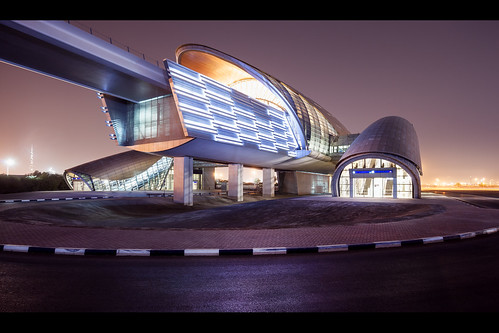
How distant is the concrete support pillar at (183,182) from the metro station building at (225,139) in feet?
0.35

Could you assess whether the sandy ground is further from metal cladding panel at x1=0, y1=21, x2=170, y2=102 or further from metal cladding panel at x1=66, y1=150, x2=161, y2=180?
metal cladding panel at x1=66, y1=150, x2=161, y2=180

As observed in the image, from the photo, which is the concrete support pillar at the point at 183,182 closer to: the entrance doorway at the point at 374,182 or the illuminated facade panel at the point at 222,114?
the illuminated facade panel at the point at 222,114

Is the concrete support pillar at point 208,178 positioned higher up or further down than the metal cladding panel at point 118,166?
further down

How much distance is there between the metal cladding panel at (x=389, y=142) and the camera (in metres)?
32.1

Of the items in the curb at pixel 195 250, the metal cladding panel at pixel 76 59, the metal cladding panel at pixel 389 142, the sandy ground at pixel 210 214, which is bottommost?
the sandy ground at pixel 210 214

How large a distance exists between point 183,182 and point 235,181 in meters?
11.1

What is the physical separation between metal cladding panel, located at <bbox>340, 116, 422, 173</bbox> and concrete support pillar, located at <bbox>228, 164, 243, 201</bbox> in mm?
14260

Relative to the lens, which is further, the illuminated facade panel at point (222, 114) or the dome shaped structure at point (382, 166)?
the dome shaped structure at point (382, 166)

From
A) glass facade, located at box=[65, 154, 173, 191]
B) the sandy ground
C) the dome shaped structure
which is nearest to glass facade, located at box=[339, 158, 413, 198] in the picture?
the dome shaped structure

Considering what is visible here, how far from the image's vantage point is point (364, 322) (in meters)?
3.89

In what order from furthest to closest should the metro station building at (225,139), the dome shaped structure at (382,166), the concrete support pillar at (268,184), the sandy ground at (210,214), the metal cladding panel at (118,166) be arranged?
the concrete support pillar at (268,184) → the metal cladding panel at (118,166) → the dome shaped structure at (382,166) → the metro station building at (225,139) → the sandy ground at (210,214)

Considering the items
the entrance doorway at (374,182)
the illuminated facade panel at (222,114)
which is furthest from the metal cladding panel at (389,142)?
the illuminated facade panel at (222,114)

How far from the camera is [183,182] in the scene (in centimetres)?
3066
